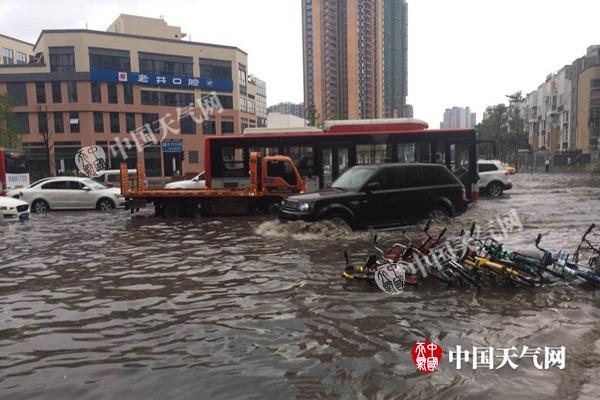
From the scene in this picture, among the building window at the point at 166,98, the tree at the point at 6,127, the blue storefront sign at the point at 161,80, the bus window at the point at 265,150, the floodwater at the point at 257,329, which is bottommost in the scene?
the floodwater at the point at 257,329

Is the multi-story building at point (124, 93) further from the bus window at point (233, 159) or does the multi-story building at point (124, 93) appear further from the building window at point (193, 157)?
the bus window at point (233, 159)

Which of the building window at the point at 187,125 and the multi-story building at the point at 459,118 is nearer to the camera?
the building window at the point at 187,125

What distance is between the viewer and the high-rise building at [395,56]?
11056 cm

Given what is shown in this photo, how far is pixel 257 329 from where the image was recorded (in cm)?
529

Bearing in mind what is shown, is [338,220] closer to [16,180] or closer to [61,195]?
[61,195]

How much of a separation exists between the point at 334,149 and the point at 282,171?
2.22 metres

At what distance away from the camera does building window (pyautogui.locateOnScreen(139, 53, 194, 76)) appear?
53.7m

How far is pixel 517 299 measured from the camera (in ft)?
20.3

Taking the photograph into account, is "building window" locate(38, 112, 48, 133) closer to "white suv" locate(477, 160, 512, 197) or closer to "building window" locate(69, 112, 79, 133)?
"building window" locate(69, 112, 79, 133)

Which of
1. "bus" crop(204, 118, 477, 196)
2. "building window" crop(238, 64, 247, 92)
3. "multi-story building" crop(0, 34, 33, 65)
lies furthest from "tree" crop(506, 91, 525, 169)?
"multi-story building" crop(0, 34, 33, 65)

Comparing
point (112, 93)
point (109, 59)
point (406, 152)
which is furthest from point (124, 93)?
point (406, 152)

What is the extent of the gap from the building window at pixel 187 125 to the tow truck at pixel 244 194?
4188 cm

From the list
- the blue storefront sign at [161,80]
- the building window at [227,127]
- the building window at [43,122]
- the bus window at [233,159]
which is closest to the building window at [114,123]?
the blue storefront sign at [161,80]

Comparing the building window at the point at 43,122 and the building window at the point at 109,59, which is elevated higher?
the building window at the point at 109,59
